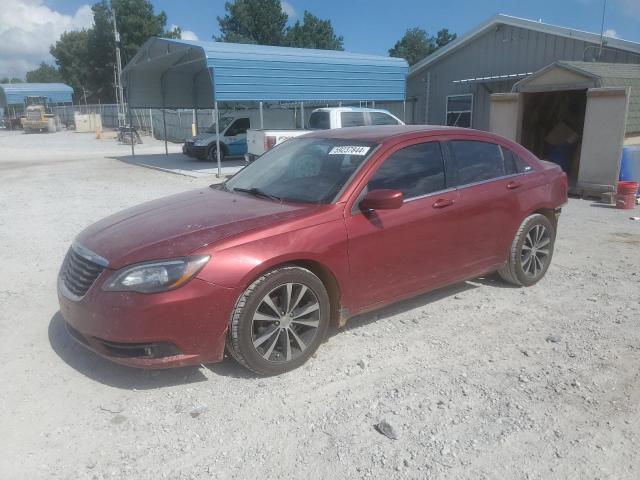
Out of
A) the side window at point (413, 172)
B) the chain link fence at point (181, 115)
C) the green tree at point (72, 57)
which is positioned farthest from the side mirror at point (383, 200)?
the green tree at point (72, 57)

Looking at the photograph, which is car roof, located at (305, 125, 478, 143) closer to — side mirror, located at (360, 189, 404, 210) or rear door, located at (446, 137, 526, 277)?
rear door, located at (446, 137, 526, 277)

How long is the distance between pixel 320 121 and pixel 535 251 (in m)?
9.79

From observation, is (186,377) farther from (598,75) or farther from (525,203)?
(598,75)

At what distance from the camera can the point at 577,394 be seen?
10.6 ft

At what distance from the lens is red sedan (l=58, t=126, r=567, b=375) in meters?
3.12

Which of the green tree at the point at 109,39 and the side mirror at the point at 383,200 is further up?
the green tree at the point at 109,39

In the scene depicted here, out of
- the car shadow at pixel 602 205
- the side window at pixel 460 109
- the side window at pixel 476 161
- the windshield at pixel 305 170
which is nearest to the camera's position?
the windshield at pixel 305 170

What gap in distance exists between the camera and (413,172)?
412 centimetres

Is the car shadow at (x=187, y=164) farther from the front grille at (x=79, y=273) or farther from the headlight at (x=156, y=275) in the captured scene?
the headlight at (x=156, y=275)

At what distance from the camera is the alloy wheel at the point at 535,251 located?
16.4ft

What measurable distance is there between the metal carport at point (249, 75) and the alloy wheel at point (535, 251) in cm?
1073

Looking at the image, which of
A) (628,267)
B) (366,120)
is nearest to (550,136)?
(366,120)

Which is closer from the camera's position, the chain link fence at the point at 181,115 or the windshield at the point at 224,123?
the windshield at the point at 224,123

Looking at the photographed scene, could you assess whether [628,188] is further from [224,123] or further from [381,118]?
[224,123]
